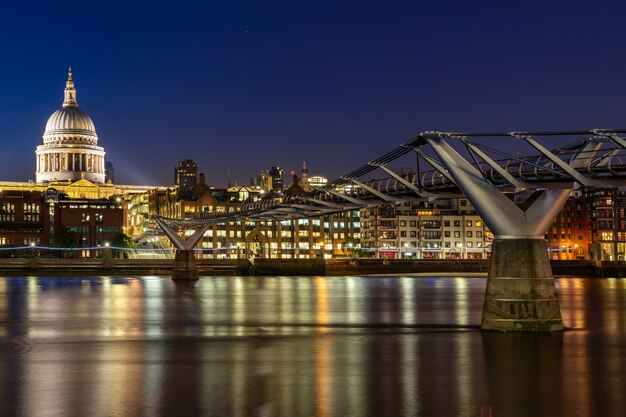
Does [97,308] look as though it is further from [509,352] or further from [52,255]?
[52,255]

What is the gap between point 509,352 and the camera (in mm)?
37094

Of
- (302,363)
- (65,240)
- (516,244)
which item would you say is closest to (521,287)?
(516,244)

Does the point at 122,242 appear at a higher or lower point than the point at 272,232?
lower

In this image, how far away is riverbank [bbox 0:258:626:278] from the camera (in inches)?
5418

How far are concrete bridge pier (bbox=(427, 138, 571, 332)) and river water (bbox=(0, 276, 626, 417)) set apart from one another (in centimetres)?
120

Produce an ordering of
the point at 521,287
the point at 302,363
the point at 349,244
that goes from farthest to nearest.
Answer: the point at 349,244 → the point at 521,287 → the point at 302,363

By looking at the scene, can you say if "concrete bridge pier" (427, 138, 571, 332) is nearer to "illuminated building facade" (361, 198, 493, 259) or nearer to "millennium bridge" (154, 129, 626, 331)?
"millennium bridge" (154, 129, 626, 331)

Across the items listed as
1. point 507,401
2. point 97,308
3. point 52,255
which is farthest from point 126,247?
point 507,401

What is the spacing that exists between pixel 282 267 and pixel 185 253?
26.6 metres

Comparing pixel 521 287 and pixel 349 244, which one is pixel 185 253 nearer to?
pixel 349 244

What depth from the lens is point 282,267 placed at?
141625 mm

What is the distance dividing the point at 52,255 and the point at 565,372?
158553 millimetres

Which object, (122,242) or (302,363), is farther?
(122,242)

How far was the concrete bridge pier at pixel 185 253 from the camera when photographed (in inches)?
4508
